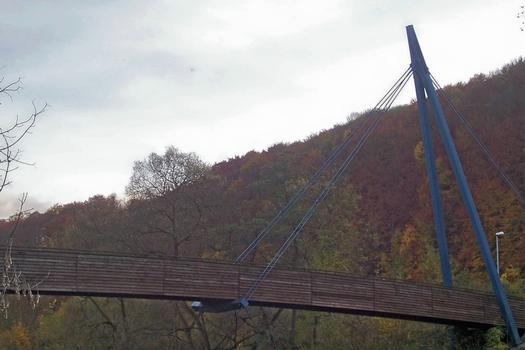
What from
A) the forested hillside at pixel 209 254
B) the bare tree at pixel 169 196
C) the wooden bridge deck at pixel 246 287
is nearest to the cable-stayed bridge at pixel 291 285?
the wooden bridge deck at pixel 246 287

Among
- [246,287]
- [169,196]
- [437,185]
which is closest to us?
[246,287]

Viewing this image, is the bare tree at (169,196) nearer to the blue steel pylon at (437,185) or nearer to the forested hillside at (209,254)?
the forested hillside at (209,254)

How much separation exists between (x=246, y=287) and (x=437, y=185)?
26.8 ft

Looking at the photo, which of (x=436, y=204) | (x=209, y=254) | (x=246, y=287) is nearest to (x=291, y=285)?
(x=246, y=287)

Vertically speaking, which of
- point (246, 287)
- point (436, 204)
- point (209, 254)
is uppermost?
point (436, 204)

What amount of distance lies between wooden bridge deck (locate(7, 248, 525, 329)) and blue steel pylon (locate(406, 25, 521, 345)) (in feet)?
1.73

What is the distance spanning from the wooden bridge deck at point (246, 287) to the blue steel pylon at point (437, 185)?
0.53 metres

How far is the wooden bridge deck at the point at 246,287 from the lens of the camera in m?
18.7

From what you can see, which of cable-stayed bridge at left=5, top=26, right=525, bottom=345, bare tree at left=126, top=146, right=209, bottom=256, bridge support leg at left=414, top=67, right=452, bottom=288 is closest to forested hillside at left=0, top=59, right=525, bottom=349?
bare tree at left=126, top=146, right=209, bottom=256

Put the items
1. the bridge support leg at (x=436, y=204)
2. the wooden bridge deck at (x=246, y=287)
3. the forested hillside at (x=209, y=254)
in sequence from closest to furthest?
the wooden bridge deck at (x=246, y=287)
the bridge support leg at (x=436, y=204)
the forested hillside at (x=209, y=254)

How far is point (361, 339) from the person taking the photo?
31297 millimetres

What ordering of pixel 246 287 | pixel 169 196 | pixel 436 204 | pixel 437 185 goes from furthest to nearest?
pixel 169 196 → pixel 437 185 → pixel 436 204 → pixel 246 287

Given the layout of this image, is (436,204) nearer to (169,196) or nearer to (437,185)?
(437,185)

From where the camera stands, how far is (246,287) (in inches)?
836
